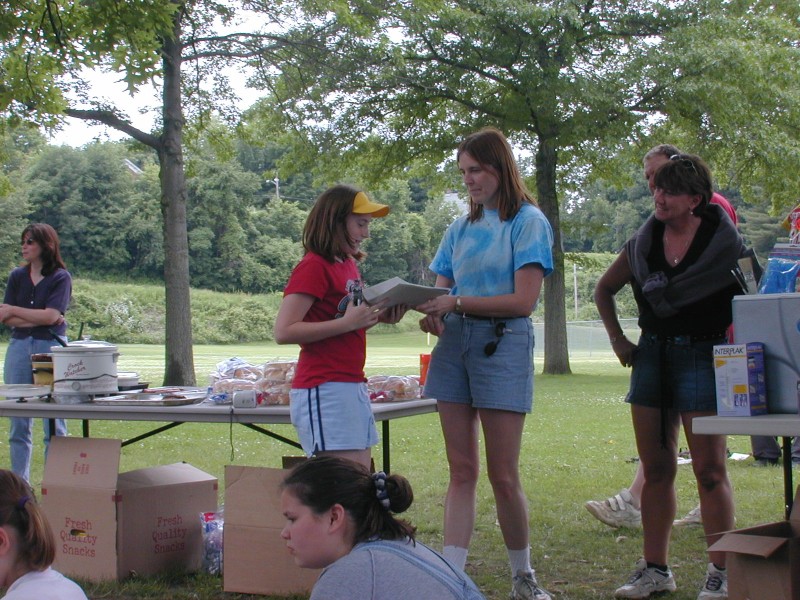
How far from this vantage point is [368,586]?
1.88 meters

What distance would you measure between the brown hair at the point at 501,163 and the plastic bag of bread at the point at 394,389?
102cm

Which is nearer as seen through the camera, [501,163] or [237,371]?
[501,163]

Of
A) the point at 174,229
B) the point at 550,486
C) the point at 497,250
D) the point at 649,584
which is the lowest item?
the point at 550,486

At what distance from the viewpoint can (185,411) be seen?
403 cm

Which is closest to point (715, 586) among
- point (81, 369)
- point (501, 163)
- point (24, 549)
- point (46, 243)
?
point (501, 163)

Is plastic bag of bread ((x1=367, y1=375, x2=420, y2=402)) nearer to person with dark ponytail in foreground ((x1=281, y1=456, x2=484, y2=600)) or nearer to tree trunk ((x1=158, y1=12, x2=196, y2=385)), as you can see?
person with dark ponytail in foreground ((x1=281, y1=456, x2=484, y2=600))

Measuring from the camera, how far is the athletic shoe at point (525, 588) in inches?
143

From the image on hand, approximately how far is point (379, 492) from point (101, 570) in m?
2.58

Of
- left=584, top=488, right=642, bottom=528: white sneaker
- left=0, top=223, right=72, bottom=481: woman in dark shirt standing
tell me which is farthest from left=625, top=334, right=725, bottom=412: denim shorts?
left=0, top=223, right=72, bottom=481: woman in dark shirt standing

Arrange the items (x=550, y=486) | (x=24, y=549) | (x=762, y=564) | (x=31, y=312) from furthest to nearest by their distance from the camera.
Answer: (x=550, y=486)
(x=31, y=312)
(x=762, y=564)
(x=24, y=549)

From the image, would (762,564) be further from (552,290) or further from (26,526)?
(552,290)

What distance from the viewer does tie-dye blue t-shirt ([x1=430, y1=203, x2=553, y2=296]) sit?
137 inches

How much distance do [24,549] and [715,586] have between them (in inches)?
98.9

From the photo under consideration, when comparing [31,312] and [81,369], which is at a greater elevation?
[31,312]
